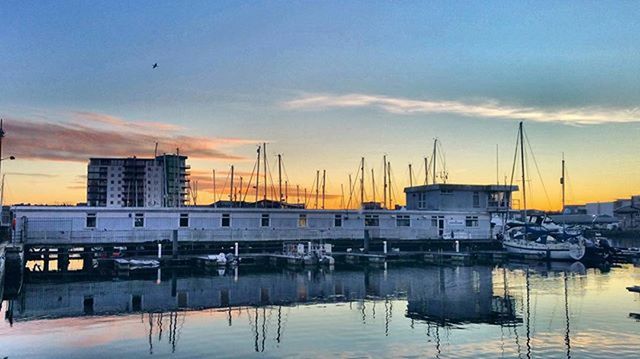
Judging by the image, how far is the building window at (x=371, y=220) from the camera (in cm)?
6912

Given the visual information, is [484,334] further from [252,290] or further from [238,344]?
[252,290]

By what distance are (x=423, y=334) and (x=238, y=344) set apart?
828 cm

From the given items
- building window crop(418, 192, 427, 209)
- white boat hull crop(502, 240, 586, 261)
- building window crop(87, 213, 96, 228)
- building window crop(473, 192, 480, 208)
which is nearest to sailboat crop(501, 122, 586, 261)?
white boat hull crop(502, 240, 586, 261)

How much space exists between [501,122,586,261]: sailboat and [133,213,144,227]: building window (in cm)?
4047

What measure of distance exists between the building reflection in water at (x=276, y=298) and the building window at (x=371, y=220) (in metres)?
15.2

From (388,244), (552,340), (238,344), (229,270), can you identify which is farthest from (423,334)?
(388,244)

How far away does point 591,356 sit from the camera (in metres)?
22.8

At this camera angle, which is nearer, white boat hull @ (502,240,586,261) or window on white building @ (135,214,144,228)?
window on white building @ (135,214,144,228)

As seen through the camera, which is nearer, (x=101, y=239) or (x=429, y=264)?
(x=101, y=239)

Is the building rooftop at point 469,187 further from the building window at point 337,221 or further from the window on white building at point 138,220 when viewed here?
the window on white building at point 138,220

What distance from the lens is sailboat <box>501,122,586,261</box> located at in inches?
2586

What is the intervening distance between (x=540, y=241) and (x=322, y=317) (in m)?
45.6

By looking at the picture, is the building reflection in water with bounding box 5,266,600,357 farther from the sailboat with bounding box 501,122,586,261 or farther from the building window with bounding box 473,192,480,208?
the building window with bounding box 473,192,480,208

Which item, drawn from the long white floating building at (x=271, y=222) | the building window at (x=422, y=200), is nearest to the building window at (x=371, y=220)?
the long white floating building at (x=271, y=222)
